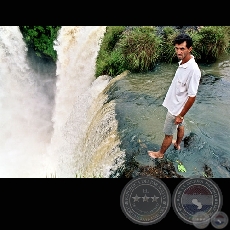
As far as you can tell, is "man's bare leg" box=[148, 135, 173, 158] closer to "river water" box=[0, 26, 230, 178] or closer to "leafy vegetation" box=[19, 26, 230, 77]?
"river water" box=[0, 26, 230, 178]

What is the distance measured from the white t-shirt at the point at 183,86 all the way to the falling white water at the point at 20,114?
15.2ft

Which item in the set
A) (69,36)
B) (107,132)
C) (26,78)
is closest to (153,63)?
(107,132)

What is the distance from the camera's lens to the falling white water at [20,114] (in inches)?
336

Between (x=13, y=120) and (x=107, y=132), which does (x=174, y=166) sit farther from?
(x=13, y=120)

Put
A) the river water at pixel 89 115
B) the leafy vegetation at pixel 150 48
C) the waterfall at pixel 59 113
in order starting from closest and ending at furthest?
1. the river water at pixel 89 115
2. the waterfall at pixel 59 113
3. the leafy vegetation at pixel 150 48

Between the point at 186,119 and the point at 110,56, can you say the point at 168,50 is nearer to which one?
the point at 110,56

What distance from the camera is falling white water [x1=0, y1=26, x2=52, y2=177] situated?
28.0 feet

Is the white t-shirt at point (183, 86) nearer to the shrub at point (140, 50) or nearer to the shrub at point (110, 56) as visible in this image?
the shrub at point (140, 50)

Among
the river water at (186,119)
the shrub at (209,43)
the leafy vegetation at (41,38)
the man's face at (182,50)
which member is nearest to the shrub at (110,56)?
the river water at (186,119)

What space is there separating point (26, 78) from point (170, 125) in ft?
32.5

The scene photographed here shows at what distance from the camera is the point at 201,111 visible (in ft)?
20.1

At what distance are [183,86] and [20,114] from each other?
342 inches

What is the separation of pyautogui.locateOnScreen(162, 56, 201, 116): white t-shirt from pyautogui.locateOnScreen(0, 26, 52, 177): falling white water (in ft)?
15.2

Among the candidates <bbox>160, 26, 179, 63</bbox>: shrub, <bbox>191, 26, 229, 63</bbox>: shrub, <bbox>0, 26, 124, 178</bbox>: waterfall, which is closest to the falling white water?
<bbox>0, 26, 124, 178</bbox>: waterfall
